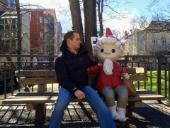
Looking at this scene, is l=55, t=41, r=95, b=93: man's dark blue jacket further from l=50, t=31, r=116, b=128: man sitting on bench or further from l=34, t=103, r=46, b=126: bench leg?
l=34, t=103, r=46, b=126: bench leg

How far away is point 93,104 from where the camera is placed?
6.42 metres

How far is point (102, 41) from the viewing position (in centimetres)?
735

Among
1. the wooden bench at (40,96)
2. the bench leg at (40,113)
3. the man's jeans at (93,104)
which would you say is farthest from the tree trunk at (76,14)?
Result: the man's jeans at (93,104)

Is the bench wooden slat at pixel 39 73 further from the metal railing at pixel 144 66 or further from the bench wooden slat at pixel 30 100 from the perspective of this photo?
the metal railing at pixel 144 66

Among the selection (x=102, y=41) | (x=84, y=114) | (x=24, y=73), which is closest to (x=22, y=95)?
(x=24, y=73)

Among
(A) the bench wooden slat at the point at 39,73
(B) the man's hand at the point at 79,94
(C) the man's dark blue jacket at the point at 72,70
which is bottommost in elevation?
(B) the man's hand at the point at 79,94

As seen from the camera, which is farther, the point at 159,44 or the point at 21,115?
the point at 159,44

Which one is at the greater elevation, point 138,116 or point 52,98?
point 52,98

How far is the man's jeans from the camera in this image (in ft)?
20.4

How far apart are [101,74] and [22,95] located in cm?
176

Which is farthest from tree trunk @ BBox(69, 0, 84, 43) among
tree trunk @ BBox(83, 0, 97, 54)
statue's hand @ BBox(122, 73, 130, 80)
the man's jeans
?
the man's jeans

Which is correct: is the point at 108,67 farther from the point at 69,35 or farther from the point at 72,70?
the point at 69,35

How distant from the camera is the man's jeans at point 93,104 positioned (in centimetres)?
621

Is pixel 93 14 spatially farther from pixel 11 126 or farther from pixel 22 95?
pixel 11 126
